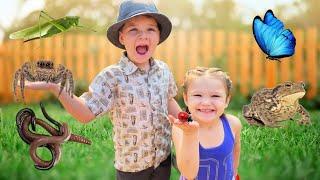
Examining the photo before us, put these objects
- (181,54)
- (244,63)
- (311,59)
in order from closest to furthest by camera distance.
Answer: (181,54) < (311,59) < (244,63)

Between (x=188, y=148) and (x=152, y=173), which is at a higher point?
(x=188, y=148)

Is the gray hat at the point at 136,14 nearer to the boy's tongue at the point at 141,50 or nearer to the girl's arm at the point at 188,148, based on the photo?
the boy's tongue at the point at 141,50

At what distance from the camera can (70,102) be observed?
7.01 feet

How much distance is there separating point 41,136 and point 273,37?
0.92 meters

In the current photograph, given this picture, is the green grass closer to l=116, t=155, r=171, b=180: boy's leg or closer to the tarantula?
l=116, t=155, r=171, b=180: boy's leg

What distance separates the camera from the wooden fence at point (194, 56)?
9.28 feet

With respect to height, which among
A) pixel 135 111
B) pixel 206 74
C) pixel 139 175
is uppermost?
pixel 206 74

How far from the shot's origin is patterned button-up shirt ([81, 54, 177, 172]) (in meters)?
2.23

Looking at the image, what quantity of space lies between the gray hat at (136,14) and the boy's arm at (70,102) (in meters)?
0.29

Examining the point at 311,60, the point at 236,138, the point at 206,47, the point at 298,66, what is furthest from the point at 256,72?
the point at 236,138

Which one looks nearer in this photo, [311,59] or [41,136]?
[41,136]

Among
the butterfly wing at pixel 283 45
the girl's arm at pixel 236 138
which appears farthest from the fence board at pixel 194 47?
the girl's arm at pixel 236 138

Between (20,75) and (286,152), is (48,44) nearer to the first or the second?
(20,75)

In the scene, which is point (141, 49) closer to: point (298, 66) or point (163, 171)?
point (163, 171)
